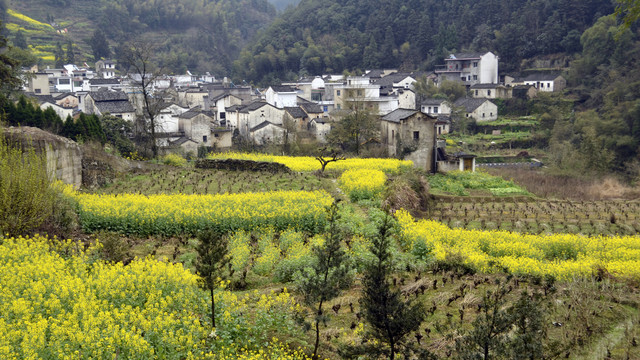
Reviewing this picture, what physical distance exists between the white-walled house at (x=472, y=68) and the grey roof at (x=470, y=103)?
7.04 metres

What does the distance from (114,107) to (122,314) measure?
121 feet

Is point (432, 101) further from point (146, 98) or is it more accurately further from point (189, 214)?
point (189, 214)

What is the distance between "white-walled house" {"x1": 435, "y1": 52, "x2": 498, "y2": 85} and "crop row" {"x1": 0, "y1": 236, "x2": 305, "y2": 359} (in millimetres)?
61312

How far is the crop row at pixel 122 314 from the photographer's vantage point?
7.38 m

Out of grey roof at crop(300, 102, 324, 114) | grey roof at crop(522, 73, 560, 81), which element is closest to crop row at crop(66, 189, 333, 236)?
grey roof at crop(300, 102, 324, 114)

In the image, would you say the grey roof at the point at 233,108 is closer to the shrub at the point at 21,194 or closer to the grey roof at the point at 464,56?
the grey roof at the point at 464,56

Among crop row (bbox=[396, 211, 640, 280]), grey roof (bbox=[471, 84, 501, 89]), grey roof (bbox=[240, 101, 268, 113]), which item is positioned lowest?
crop row (bbox=[396, 211, 640, 280])

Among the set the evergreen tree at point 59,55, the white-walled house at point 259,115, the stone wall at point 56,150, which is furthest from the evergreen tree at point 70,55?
the stone wall at point 56,150

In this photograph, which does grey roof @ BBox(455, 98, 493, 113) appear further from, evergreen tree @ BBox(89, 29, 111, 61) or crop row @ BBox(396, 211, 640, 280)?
evergreen tree @ BBox(89, 29, 111, 61)

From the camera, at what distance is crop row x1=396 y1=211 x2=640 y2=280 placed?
12.9 metres

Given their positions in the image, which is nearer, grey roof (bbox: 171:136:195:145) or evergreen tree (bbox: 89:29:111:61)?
grey roof (bbox: 171:136:195:145)

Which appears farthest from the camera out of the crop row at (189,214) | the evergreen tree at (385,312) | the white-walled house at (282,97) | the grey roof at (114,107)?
the white-walled house at (282,97)

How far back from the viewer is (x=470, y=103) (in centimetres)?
5922

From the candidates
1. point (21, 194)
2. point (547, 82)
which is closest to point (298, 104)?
point (547, 82)
